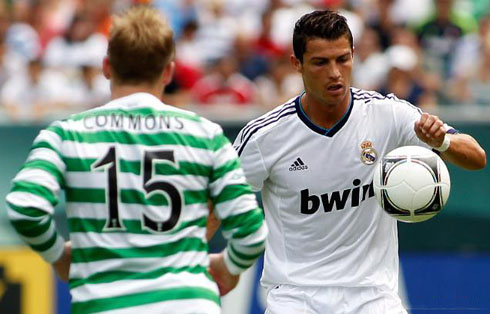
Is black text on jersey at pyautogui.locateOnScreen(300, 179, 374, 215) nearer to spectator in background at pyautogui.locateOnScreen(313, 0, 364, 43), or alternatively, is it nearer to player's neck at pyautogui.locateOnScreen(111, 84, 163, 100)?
player's neck at pyautogui.locateOnScreen(111, 84, 163, 100)

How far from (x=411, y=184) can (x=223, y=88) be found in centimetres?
712

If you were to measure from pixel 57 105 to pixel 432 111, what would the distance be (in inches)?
163

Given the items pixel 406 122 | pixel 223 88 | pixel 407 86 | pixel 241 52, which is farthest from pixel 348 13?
pixel 406 122

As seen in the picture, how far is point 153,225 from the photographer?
436 cm

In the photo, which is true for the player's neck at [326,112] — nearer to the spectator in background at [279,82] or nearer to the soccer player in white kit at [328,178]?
the soccer player in white kit at [328,178]

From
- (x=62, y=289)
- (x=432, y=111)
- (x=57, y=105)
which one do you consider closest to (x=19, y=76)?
(x=57, y=105)

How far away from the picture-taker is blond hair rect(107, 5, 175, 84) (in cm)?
437

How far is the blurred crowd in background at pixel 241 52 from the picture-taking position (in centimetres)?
1255

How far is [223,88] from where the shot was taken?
12.7 meters

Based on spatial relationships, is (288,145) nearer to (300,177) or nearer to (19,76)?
(300,177)

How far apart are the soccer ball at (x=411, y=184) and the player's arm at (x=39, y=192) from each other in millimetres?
2040

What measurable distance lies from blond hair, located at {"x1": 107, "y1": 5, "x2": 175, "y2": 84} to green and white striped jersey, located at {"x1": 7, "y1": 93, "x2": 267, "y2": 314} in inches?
6.7

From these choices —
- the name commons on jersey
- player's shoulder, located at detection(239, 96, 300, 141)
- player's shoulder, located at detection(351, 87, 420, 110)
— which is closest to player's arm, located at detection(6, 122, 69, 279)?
the name commons on jersey

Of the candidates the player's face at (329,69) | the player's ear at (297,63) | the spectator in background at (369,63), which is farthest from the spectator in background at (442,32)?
the player's face at (329,69)
